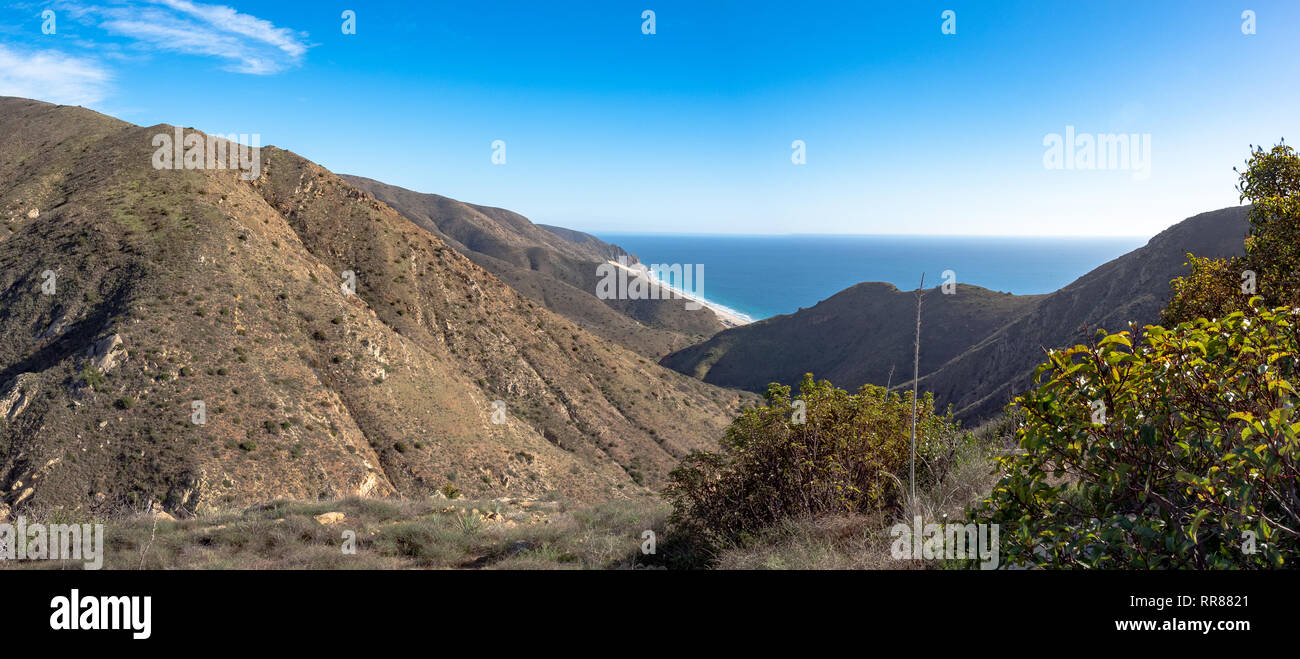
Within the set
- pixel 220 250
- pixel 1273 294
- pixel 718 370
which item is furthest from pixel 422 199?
pixel 1273 294

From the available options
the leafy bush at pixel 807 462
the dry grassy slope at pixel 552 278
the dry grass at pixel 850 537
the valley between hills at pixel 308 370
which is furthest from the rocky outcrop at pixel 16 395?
the dry grassy slope at pixel 552 278

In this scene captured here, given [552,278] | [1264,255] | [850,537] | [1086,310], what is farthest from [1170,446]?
[552,278]

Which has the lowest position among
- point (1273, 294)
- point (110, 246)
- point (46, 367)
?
point (46, 367)

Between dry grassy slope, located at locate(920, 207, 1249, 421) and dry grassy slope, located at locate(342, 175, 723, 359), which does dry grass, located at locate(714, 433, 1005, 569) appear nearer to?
dry grassy slope, located at locate(920, 207, 1249, 421)

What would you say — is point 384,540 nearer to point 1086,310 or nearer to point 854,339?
point 1086,310

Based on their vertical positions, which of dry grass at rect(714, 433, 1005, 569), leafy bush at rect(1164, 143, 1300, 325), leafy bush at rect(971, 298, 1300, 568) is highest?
leafy bush at rect(1164, 143, 1300, 325)

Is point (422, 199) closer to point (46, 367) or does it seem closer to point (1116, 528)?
point (46, 367)

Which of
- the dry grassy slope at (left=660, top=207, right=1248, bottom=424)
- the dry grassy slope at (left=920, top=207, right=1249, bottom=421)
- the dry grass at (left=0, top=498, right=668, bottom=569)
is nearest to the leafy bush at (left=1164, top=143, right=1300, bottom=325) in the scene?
the dry grass at (left=0, top=498, right=668, bottom=569)
